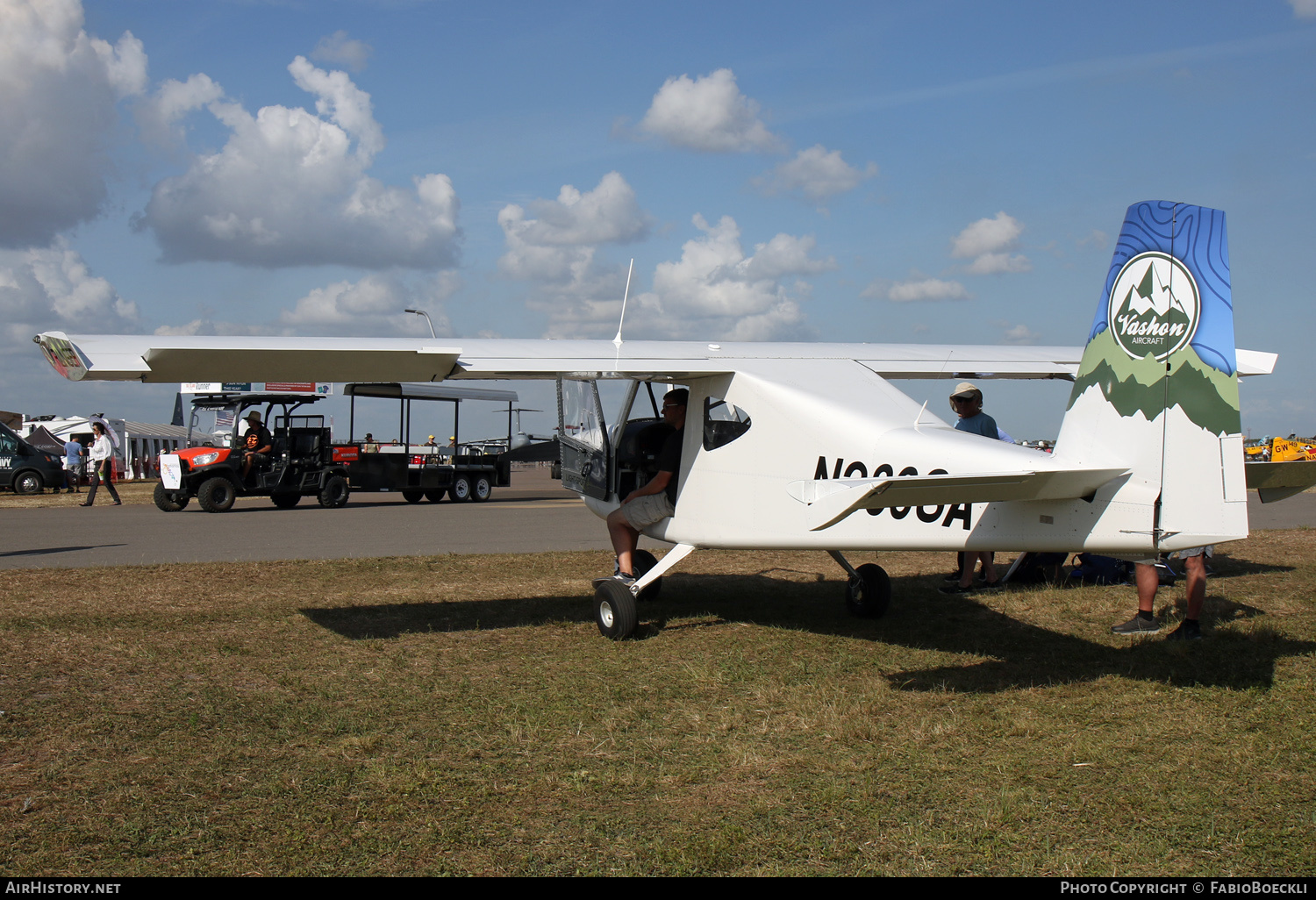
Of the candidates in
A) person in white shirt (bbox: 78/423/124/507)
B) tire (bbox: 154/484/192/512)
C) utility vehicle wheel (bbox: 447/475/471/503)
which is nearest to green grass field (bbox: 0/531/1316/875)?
tire (bbox: 154/484/192/512)

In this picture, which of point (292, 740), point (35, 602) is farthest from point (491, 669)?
point (35, 602)

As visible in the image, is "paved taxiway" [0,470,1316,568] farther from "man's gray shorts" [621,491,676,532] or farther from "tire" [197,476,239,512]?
"man's gray shorts" [621,491,676,532]

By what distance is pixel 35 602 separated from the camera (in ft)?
26.1

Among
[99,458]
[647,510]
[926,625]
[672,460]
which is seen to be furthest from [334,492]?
[926,625]

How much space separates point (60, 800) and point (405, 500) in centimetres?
2126

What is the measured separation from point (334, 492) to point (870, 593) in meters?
16.1

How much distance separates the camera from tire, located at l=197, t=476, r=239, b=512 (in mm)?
18531

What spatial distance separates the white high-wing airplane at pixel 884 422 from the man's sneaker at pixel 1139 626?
5.00 feet

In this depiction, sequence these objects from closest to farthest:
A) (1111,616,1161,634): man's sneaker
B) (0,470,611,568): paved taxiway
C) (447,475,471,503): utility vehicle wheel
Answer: (1111,616,1161,634): man's sneaker, (0,470,611,568): paved taxiway, (447,475,471,503): utility vehicle wheel

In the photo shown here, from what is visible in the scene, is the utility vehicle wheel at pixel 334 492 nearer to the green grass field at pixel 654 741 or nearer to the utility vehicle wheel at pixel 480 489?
the utility vehicle wheel at pixel 480 489

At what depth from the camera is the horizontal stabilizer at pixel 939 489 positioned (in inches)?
163

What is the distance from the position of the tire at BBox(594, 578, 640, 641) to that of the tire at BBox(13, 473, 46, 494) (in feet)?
90.2
